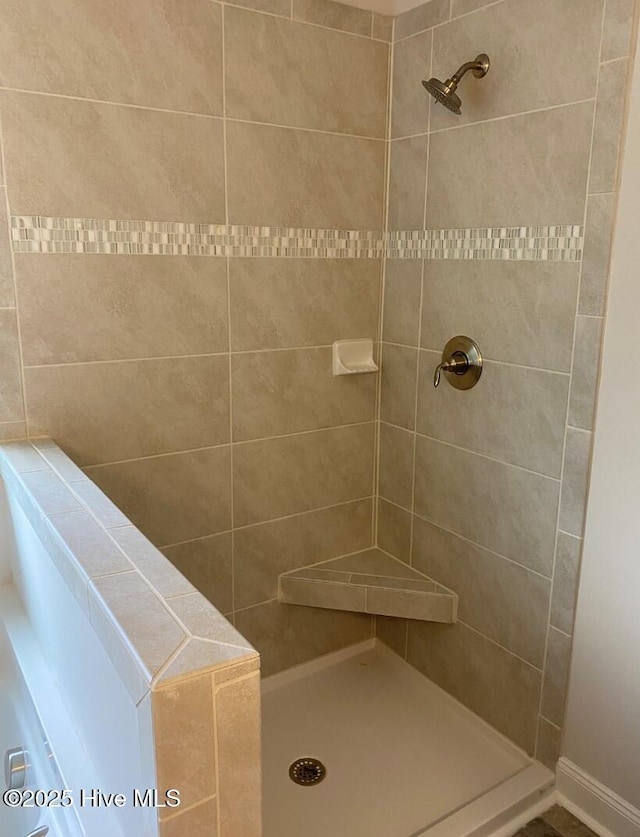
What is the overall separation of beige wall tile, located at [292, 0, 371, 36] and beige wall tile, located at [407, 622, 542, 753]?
1.87 m

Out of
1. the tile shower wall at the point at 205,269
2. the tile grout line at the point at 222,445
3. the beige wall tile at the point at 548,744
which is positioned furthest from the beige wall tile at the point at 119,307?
the beige wall tile at the point at 548,744

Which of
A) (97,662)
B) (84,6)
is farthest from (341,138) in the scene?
(97,662)

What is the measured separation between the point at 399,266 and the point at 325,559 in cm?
103

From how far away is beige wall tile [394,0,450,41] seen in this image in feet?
6.20

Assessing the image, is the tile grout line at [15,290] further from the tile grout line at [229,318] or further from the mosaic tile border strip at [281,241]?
the tile grout line at [229,318]

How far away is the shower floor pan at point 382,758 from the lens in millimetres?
1730

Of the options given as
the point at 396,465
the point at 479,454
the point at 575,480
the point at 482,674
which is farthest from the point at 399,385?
the point at 482,674

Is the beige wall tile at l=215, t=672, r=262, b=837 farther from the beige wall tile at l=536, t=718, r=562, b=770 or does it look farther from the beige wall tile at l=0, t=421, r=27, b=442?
the beige wall tile at l=536, t=718, r=562, b=770

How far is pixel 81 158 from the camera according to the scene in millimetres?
1632

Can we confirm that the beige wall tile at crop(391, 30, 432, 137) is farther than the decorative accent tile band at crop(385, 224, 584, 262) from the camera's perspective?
Yes

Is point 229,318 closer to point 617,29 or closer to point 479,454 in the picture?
point 479,454

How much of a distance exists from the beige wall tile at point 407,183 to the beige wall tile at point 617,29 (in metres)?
0.62

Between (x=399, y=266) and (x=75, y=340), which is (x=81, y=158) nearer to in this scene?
(x=75, y=340)

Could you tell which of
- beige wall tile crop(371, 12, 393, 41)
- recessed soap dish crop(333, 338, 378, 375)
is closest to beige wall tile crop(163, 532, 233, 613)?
recessed soap dish crop(333, 338, 378, 375)
